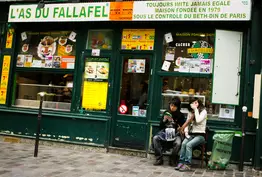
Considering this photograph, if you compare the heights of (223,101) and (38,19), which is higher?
(38,19)

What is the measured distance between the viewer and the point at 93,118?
849cm

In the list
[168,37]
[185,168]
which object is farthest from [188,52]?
[185,168]

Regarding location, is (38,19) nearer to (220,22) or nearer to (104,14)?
(104,14)

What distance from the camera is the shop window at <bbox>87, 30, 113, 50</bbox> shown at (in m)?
8.77

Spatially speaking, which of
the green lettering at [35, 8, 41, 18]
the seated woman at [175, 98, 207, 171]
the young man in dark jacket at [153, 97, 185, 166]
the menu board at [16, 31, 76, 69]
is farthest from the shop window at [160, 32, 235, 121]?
the green lettering at [35, 8, 41, 18]

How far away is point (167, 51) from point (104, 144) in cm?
294

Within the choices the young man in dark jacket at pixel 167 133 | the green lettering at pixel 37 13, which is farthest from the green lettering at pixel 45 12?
the young man in dark jacket at pixel 167 133

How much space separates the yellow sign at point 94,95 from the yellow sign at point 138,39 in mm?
1213

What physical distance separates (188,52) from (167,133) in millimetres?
2190

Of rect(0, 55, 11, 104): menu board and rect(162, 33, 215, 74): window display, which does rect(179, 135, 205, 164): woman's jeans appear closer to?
rect(162, 33, 215, 74): window display

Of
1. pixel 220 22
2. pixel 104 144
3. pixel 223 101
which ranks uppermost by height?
pixel 220 22

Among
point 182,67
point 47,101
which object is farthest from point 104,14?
point 47,101

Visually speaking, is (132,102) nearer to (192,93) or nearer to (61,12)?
(192,93)

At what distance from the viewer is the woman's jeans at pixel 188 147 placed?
6801 mm
